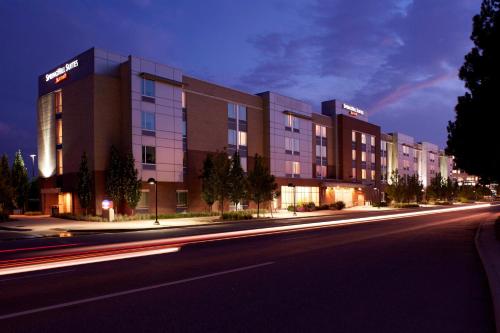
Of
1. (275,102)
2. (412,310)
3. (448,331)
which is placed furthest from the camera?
(275,102)

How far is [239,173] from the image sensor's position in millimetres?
38375

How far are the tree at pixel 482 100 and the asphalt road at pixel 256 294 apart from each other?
6316 mm

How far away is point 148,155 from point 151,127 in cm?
261

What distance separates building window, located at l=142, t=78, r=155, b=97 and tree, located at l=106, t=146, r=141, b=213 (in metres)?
6.42

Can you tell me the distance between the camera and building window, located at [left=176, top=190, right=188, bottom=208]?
41.8m

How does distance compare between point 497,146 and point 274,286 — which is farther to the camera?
point 497,146

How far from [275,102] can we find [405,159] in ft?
169

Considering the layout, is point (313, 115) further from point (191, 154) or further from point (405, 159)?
point (405, 159)

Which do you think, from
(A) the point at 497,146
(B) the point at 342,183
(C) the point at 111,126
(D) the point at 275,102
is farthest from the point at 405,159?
(A) the point at 497,146

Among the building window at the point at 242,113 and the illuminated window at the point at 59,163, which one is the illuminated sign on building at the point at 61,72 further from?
the building window at the point at 242,113

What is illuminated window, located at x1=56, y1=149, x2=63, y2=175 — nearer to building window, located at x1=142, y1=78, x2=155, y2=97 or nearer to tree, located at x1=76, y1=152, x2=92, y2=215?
tree, located at x1=76, y1=152, x2=92, y2=215

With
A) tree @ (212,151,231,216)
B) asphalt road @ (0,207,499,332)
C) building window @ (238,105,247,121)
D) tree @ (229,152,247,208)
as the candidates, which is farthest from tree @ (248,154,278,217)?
asphalt road @ (0,207,499,332)

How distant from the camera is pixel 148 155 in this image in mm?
38875

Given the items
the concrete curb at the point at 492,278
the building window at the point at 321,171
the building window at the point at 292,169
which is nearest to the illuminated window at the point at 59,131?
the building window at the point at 292,169
